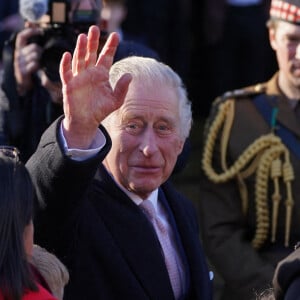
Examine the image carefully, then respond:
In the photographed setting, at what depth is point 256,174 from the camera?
15.4 ft

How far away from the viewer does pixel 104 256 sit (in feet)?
10.3

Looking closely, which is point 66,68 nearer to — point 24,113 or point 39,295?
point 39,295

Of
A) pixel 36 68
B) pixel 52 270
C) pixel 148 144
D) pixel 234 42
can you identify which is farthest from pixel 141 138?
pixel 234 42

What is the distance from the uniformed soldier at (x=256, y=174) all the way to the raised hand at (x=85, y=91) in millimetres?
1891

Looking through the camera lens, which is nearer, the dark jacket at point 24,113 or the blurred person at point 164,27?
the dark jacket at point 24,113

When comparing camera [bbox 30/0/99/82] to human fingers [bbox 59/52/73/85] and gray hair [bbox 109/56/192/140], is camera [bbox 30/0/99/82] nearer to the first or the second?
gray hair [bbox 109/56/192/140]

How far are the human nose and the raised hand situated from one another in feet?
1.45

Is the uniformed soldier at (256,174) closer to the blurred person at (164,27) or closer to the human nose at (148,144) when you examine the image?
the human nose at (148,144)

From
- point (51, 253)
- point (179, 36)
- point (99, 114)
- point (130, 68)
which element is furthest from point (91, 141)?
point (179, 36)

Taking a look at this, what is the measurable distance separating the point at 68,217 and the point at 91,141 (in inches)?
A: 8.7

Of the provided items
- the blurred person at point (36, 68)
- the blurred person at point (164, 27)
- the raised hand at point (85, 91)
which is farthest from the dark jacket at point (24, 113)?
the blurred person at point (164, 27)

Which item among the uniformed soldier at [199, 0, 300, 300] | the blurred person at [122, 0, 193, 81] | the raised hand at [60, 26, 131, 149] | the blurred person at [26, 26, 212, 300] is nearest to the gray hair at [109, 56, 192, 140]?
the blurred person at [26, 26, 212, 300]

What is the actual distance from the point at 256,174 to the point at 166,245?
141 centimetres

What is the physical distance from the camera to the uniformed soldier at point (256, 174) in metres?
4.62
